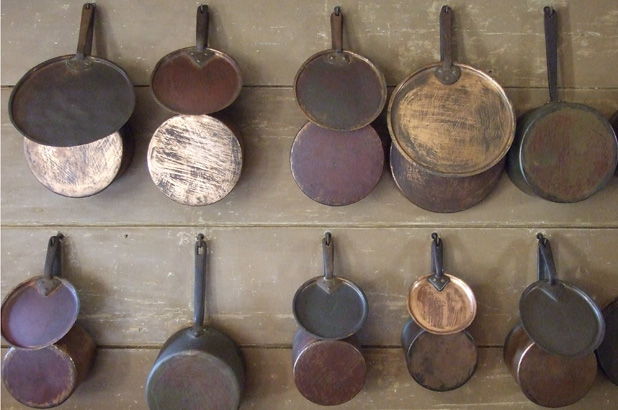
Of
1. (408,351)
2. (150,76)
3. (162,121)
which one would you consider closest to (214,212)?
(162,121)

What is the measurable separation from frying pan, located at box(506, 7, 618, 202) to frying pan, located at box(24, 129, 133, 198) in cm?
100

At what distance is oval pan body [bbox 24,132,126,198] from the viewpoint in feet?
3.68

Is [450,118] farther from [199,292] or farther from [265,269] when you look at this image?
[199,292]

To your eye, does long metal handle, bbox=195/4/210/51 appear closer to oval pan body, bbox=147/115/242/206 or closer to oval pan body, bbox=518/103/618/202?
oval pan body, bbox=147/115/242/206

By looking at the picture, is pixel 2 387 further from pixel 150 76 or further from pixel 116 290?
pixel 150 76

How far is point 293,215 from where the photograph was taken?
1218 millimetres

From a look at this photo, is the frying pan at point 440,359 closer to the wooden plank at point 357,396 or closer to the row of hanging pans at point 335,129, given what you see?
the wooden plank at point 357,396

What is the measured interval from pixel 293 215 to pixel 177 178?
31 centimetres

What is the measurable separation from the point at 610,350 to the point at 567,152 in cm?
54

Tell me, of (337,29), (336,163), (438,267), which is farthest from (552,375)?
(337,29)

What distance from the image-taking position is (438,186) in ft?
3.84

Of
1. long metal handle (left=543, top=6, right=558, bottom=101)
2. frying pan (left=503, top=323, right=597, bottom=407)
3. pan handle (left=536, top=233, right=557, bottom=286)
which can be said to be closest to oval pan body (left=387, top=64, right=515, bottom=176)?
long metal handle (left=543, top=6, right=558, bottom=101)

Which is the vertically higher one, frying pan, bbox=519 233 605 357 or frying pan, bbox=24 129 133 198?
frying pan, bbox=24 129 133 198

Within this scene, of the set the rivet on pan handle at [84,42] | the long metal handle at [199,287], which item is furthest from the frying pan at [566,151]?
the rivet on pan handle at [84,42]
